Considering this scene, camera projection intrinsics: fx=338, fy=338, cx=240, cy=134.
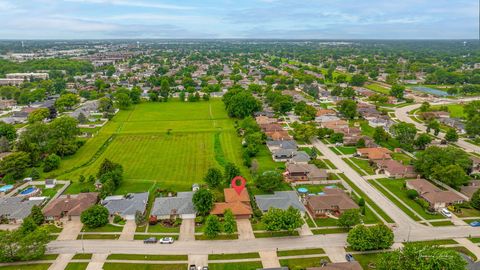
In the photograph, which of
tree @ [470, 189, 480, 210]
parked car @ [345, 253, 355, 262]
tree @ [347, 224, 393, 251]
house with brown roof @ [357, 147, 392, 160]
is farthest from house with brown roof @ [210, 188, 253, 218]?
tree @ [470, 189, 480, 210]

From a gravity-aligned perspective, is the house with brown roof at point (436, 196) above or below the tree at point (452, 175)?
below

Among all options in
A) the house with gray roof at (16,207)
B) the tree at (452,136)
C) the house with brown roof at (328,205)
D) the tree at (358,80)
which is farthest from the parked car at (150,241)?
the tree at (358,80)

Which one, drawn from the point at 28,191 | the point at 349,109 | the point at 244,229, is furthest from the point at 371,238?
the point at 349,109

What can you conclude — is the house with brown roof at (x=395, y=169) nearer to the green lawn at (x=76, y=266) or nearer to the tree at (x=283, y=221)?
the tree at (x=283, y=221)

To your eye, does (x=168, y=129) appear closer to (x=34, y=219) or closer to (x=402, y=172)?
(x=34, y=219)

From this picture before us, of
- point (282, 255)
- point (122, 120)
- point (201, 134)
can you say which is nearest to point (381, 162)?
point (282, 255)

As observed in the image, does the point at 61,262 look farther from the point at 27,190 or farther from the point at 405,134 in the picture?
the point at 405,134

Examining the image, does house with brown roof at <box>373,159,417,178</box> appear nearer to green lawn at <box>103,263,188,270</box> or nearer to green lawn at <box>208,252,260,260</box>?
green lawn at <box>208,252,260,260</box>
